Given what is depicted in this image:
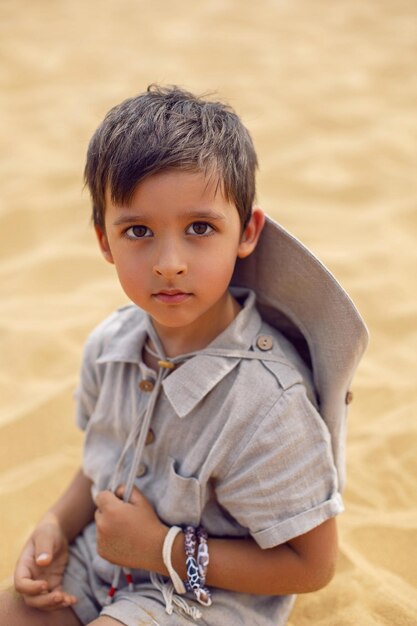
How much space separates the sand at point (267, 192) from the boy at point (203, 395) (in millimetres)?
368

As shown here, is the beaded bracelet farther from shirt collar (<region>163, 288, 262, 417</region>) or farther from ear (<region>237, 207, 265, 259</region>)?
ear (<region>237, 207, 265, 259</region>)

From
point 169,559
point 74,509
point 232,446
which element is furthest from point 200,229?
point 74,509

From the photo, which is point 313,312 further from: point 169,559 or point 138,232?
point 169,559

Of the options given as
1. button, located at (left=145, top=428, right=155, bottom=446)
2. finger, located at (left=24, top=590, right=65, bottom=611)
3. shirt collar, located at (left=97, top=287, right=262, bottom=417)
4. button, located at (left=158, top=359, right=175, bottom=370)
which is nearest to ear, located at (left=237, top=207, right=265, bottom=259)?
shirt collar, located at (left=97, top=287, right=262, bottom=417)

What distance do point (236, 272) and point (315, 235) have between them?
69.1 inches

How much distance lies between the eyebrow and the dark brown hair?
0.03 m

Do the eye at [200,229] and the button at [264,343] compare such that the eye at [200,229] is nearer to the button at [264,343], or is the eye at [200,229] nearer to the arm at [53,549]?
the button at [264,343]

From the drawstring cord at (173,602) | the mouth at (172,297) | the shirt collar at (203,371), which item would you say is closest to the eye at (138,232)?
the mouth at (172,297)

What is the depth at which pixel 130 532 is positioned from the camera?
5.48 ft

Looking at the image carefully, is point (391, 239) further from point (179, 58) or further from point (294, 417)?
point (179, 58)

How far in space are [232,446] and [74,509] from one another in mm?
566

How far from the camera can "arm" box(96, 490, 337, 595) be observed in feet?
5.35

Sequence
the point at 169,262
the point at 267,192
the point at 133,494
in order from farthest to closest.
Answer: the point at 267,192
the point at 133,494
the point at 169,262

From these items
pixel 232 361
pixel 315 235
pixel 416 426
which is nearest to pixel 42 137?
pixel 315 235
